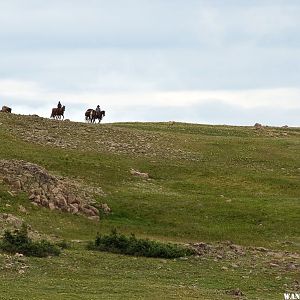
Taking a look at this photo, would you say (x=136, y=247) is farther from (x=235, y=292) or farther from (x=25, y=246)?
(x=235, y=292)

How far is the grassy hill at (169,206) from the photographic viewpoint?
2789 centimetres

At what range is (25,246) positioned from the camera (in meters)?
31.3

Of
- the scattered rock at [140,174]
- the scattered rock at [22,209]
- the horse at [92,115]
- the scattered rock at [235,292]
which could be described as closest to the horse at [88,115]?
the horse at [92,115]

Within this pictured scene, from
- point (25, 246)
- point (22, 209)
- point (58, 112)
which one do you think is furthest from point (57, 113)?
point (25, 246)

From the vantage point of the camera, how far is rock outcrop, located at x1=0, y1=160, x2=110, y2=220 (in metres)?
43.4

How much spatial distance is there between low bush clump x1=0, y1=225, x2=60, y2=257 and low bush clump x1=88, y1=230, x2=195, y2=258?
309cm

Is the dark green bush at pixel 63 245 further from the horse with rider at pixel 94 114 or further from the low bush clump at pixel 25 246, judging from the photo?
the horse with rider at pixel 94 114

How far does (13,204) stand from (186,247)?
1110 centimetres

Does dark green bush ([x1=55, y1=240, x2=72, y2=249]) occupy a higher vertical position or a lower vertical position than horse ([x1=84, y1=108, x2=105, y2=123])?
lower

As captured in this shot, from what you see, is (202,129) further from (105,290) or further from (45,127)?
(105,290)

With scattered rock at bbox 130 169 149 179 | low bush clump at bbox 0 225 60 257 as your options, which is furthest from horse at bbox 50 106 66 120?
low bush clump at bbox 0 225 60 257

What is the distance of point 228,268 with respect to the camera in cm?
3197

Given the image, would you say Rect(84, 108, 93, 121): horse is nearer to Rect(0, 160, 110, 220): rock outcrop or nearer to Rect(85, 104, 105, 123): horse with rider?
Rect(85, 104, 105, 123): horse with rider

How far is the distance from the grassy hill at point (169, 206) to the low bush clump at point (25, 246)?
0.76 metres
